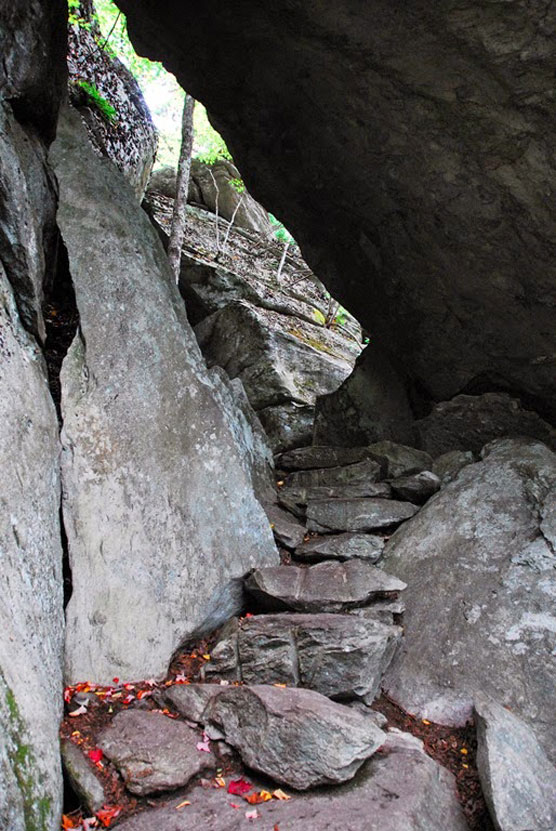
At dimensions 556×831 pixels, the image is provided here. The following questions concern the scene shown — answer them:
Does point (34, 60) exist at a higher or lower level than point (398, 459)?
higher

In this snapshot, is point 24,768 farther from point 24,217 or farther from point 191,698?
point 24,217

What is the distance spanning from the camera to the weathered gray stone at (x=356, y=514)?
25.0ft

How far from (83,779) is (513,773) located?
2843 millimetres

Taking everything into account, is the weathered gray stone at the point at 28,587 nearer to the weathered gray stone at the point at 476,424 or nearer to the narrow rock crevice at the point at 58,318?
the narrow rock crevice at the point at 58,318

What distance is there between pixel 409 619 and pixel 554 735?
1.56 m

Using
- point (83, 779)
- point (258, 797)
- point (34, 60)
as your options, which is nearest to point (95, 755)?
point (83, 779)

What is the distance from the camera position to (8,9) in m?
6.05

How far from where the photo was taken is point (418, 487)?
7.95m

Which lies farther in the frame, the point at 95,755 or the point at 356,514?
the point at 356,514

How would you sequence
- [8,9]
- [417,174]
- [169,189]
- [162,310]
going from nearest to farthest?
[8,9], [162,310], [417,174], [169,189]

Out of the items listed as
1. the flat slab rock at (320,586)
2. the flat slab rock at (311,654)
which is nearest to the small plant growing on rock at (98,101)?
the flat slab rock at (320,586)

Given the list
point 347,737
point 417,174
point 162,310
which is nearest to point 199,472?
point 162,310

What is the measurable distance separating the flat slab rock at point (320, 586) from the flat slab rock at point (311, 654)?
346mm

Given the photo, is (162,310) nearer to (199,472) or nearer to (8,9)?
(199,472)
